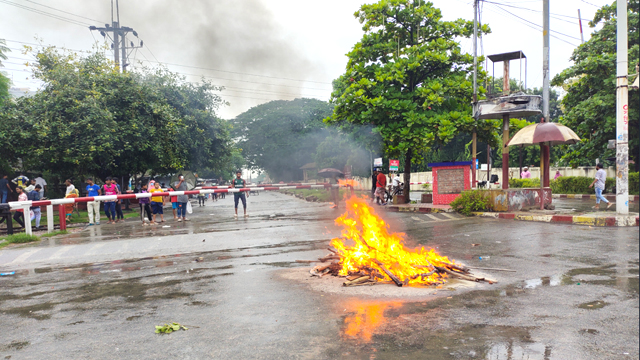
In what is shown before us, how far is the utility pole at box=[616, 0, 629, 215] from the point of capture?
10.7m

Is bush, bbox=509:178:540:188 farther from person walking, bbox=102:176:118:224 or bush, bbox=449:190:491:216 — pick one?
person walking, bbox=102:176:118:224

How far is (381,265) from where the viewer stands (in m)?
5.94

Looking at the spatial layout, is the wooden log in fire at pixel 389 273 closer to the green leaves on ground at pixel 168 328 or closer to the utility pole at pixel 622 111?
the green leaves on ground at pixel 168 328

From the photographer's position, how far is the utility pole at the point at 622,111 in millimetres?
10742

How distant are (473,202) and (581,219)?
3414mm

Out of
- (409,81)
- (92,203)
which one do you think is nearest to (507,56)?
(409,81)

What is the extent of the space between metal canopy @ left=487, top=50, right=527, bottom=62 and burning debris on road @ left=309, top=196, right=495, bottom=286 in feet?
39.7

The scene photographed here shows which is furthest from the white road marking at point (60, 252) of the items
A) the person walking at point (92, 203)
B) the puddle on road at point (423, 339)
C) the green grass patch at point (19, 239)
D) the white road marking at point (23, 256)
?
the puddle on road at point (423, 339)

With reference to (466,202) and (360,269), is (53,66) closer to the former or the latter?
(466,202)

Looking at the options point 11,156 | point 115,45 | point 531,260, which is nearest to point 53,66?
point 11,156

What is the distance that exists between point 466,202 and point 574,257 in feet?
25.4

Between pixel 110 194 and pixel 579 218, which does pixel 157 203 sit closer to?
pixel 110 194

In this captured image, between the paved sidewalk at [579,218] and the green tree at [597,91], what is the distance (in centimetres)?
977

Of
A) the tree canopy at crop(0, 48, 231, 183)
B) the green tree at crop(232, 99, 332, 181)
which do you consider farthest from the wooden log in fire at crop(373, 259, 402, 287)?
the green tree at crop(232, 99, 332, 181)
